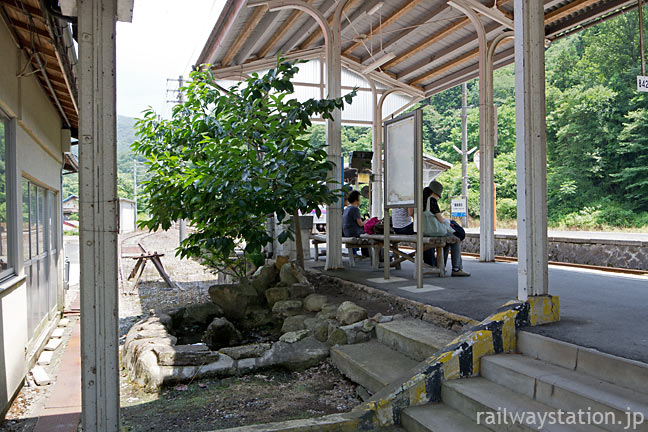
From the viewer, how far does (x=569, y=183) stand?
27156 mm

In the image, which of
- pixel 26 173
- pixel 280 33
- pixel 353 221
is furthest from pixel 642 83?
pixel 26 173

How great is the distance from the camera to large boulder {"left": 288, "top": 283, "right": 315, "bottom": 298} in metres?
6.77

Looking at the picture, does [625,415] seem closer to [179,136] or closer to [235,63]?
[179,136]

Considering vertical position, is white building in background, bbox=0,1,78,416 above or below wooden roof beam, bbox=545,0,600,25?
below

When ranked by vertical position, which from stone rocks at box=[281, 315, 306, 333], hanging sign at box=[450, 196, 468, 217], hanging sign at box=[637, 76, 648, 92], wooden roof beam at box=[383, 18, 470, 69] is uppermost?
wooden roof beam at box=[383, 18, 470, 69]

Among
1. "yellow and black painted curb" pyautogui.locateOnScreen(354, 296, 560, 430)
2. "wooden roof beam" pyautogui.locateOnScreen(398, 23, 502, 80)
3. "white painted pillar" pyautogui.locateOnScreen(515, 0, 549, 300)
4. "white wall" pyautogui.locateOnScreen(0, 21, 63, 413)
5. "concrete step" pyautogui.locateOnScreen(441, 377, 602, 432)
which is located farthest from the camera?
"wooden roof beam" pyautogui.locateOnScreen(398, 23, 502, 80)

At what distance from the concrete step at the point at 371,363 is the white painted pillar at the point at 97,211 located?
1871mm

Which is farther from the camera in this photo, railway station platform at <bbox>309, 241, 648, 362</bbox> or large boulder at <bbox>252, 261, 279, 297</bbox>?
large boulder at <bbox>252, 261, 279, 297</bbox>

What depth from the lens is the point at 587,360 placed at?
290 cm

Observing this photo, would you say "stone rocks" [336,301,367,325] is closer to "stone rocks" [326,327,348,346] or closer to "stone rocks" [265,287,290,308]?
"stone rocks" [326,327,348,346]

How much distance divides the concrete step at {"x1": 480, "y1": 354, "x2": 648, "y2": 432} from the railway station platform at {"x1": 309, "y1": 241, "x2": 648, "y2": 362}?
0.26 m

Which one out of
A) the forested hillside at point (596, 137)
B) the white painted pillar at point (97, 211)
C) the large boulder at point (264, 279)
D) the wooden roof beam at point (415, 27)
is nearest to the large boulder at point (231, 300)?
the large boulder at point (264, 279)

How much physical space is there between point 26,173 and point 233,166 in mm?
2133

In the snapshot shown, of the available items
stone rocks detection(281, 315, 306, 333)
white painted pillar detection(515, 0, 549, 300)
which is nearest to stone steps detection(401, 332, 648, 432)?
white painted pillar detection(515, 0, 549, 300)
